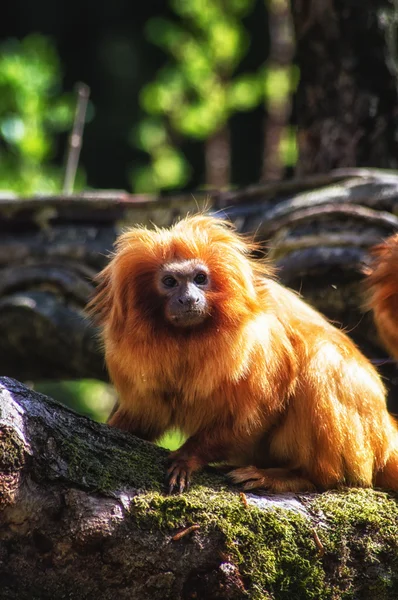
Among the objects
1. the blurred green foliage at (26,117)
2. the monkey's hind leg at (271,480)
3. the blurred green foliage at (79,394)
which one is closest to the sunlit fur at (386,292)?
the monkey's hind leg at (271,480)

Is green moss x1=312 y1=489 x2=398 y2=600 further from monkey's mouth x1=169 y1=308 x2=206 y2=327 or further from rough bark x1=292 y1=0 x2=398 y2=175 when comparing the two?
rough bark x1=292 y1=0 x2=398 y2=175

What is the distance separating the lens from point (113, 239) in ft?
21.0

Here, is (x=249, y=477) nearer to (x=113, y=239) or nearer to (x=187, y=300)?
(x=187, y=300)

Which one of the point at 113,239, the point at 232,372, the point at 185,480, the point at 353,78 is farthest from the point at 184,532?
the point at 353,78

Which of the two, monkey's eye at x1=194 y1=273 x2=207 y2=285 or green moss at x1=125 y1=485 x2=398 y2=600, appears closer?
green moss at x1=125 y1=485 x2=398 y2=600

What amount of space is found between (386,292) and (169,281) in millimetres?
1309

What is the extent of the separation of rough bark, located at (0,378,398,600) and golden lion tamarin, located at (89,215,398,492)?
304 millimetres

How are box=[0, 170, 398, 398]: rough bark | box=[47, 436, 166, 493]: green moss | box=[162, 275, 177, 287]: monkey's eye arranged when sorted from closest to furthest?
box=[47, 436, 166, 493]: green moss, box=[162, 275, 177, 287]: monkey's eye, box=[0, 170, 398, 398]: rough bark

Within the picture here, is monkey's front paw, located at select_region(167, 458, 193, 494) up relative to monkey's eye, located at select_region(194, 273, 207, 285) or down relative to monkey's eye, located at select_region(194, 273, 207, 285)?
down

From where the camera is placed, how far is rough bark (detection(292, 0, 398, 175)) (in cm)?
651

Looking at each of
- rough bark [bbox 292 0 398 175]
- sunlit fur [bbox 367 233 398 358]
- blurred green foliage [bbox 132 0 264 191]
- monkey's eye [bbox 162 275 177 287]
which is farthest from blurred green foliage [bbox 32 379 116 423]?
monkey's eye [bbox 162 275 177 287]

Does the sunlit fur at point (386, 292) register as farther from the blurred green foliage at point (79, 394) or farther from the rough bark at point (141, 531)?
the blurred green foliage at point (79, 394)

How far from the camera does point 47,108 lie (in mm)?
10352

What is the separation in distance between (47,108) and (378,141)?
4.99m
